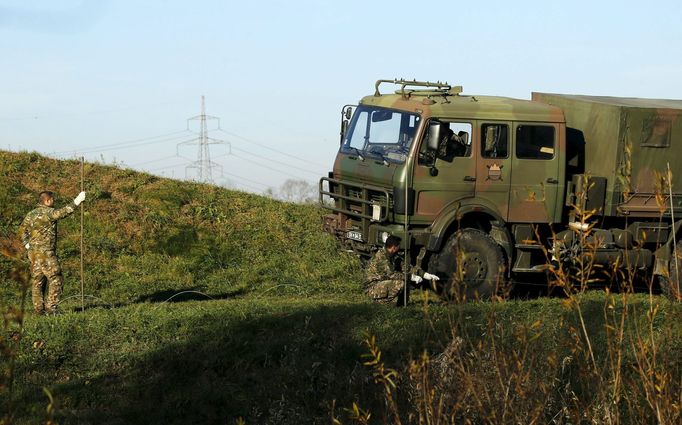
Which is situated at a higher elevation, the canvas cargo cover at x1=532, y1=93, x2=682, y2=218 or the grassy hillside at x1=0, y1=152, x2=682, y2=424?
the canvas cargo cover at x1=532, y1=93, x2=682, y2=218

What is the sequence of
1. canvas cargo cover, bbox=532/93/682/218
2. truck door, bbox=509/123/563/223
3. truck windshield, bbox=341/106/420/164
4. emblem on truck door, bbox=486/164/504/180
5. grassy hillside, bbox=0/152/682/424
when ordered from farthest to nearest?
canvas cargo cover, bbox=532/93/682/218
truck door, bbox=509/123/563/223
emblem on truck door, bbox=486/164/504/180
truck windshield, bbox=341/106/420/164
grassy hillside, bbox=0/152/682/424

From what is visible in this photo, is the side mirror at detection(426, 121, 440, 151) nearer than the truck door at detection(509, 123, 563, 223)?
Yes

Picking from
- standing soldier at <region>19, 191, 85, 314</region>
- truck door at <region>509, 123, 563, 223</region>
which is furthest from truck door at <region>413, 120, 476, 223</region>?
standing soldier at <region>19, 191, 85, 314</region>

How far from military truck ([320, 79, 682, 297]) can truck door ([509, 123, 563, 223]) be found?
0.6 inches

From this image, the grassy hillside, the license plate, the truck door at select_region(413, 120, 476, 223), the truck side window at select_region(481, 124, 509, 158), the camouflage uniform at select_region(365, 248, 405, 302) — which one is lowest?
the grassy hillside

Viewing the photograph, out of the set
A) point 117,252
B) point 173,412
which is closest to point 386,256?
point 173,412

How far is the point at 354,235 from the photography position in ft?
48.4

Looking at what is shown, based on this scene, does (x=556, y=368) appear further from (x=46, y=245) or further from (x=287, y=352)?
(x=46, y=245)

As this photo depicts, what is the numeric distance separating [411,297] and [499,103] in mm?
3172

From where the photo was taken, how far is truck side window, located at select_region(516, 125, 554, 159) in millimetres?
14430

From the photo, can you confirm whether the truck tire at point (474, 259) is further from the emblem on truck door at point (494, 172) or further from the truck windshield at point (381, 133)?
the truck windshield at point (381, 133)

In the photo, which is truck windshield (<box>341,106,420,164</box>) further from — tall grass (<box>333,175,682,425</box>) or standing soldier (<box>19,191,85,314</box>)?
standing soldier (<box>19,191,85,314</box>)

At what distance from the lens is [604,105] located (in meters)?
14.7

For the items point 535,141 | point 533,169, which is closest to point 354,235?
point 533,169
